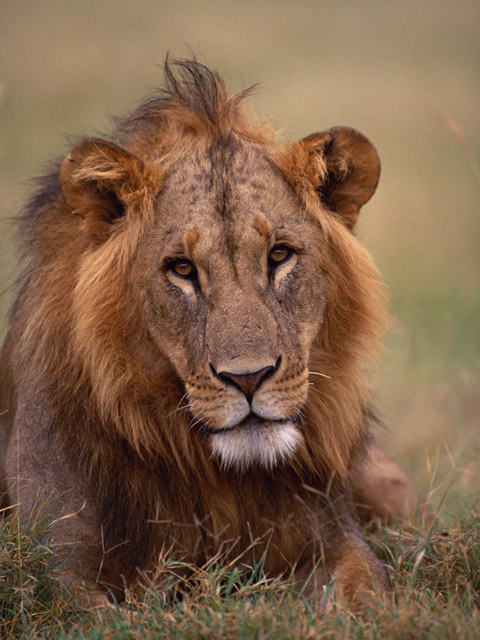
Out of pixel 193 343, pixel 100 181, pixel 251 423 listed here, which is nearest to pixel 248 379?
pixel 251 423

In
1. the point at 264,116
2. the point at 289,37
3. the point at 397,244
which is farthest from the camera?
the point at 289,37

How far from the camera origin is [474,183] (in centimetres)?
1350

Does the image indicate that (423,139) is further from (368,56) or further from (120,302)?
(120,302)

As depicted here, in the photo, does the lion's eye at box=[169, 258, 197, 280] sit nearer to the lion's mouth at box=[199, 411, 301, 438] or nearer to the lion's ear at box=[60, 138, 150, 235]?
the lion's ear at box=[60, 138, 150, 235]

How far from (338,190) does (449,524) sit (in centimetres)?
192

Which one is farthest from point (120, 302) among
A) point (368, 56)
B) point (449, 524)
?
point (368, 56)

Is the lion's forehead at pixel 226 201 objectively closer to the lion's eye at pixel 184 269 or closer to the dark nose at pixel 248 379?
the lion's eye at pixel 184 269

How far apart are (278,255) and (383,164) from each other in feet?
38.0

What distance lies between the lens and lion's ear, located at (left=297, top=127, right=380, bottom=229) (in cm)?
394

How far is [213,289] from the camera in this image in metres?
3.65

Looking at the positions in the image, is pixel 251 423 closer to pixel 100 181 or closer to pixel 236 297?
pixel 236 297

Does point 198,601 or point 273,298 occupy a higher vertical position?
point 273,298

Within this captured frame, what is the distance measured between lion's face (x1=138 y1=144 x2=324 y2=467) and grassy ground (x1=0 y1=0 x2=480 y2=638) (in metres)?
0.60

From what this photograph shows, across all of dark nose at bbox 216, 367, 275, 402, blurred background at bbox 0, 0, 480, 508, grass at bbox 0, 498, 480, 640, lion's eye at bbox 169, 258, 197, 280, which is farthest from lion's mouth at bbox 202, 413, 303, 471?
blurred background at bbox 0, 0, 480, 508
